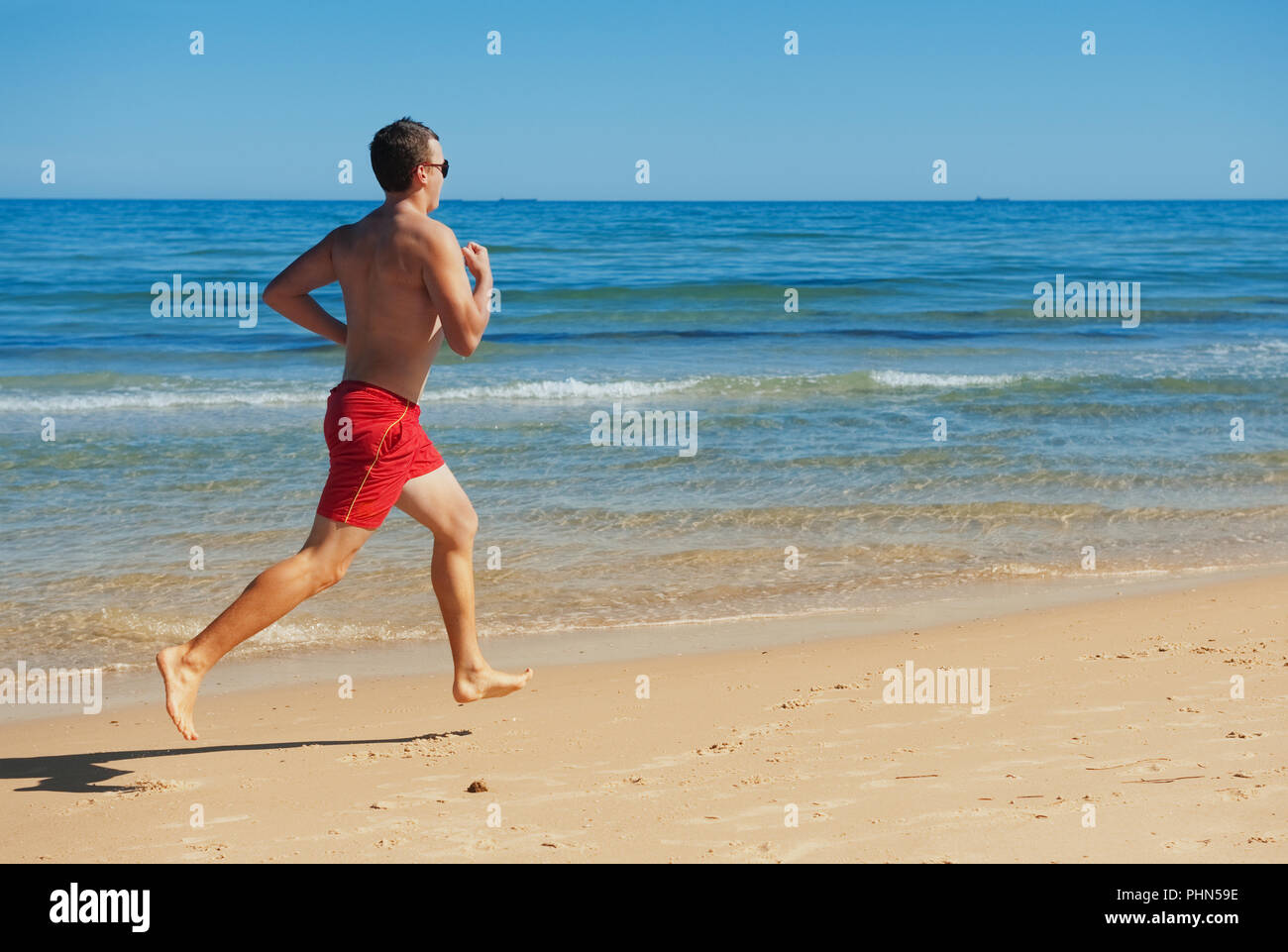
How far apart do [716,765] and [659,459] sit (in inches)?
204

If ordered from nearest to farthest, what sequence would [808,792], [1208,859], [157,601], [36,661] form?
1. [1208,859]
2. [808,792]
3. [36,661]
4. [157,601]

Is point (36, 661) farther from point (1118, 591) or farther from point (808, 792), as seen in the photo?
point (1118, 591)

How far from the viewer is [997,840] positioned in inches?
112

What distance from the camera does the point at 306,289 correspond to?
372 centimetres

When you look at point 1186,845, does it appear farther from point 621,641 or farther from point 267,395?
point 267,395

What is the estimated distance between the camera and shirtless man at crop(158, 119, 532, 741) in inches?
136

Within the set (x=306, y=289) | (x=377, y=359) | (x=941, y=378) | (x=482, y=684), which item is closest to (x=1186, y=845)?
(x=482, y=684)

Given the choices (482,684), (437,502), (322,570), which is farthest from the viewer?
(482,684)

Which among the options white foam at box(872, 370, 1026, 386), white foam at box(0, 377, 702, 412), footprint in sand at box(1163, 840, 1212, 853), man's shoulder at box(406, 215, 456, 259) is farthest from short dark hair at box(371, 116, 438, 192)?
white foam at box(872, 370, 1026, 386)

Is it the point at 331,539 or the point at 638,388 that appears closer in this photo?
the point at 331,539

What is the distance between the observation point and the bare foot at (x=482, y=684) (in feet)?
12.9

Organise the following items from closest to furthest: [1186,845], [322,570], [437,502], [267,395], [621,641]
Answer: [1186,845]
[322,570]
[437,502]
[621,641]
[267,395]

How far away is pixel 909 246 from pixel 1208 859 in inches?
1260

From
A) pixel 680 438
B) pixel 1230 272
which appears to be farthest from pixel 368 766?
pixel 1230 272
